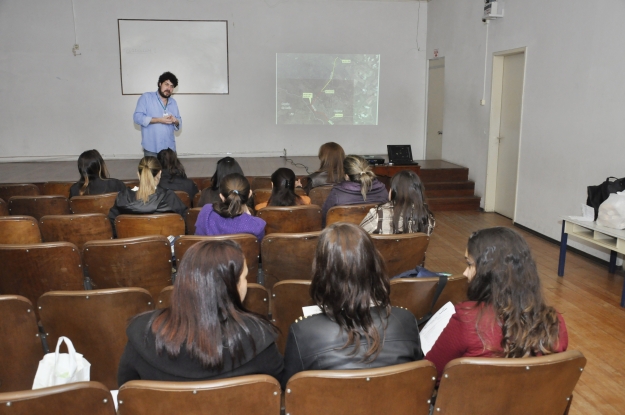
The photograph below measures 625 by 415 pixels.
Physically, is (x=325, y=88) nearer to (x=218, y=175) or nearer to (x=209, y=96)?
(x=209, y=96)

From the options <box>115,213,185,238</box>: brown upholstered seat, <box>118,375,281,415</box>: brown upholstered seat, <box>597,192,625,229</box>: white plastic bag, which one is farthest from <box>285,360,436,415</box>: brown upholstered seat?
<box>597,192,625,229</box>: white plastic bag

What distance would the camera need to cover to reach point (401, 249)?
9.80ft

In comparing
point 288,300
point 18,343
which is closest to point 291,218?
point 288,300

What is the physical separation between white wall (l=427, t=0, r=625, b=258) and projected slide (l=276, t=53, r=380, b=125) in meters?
2.25

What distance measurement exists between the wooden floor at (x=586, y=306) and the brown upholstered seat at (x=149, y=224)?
7.24ft

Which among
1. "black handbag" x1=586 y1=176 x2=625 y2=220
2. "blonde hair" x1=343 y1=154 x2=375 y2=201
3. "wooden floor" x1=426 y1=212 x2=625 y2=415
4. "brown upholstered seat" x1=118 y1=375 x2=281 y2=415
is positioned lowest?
"wooden floor" x1=426 y1=212 x2=625 y2=415

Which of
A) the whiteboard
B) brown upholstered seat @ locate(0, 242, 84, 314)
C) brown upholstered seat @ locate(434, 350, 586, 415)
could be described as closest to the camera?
brown upholstered seat @ locate(434, 350, 586, 415)

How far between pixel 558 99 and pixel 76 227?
497cm

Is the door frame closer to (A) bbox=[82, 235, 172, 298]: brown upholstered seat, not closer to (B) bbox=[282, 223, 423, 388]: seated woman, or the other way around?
(A) bbox=[82, 235, 172, 298]: brown upholstered seat

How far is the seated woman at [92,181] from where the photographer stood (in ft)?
14.5

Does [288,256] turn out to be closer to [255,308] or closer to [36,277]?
[255,308]

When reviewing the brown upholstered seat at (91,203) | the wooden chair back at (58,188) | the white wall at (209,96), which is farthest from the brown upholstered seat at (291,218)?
the white wall at (209,96)

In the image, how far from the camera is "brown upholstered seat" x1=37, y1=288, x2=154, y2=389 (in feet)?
6.66

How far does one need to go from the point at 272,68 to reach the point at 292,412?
860 cm
